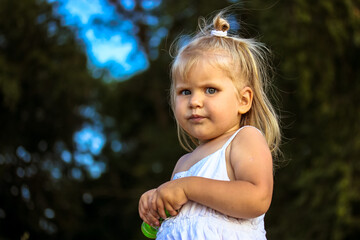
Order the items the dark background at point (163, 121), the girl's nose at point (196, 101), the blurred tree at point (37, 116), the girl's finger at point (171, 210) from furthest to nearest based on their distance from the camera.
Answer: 1. the blurred tree at point (37, 116)
2. the dark background at point (163, 121)
3. the girl's nose at point (196, 101)
4. the girl's finger at point (171, 210)

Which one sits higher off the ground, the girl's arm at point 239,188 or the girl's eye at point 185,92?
the girl's eye at point 185,92

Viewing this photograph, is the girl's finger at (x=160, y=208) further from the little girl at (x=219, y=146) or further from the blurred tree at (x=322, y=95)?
the blurred tree at (x=322, y=95)

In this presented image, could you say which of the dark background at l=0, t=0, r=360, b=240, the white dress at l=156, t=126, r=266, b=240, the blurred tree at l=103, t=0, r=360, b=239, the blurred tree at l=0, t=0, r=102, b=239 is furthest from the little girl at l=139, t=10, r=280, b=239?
the blurred tree at l=0, t=0, r=102, b=239

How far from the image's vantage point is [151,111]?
12.3m

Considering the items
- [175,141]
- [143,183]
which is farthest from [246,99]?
[143,183]

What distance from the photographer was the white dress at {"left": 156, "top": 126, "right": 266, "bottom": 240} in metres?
1.84

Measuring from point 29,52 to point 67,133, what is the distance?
1.99 meters

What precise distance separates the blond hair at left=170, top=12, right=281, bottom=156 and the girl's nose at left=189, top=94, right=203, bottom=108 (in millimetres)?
94

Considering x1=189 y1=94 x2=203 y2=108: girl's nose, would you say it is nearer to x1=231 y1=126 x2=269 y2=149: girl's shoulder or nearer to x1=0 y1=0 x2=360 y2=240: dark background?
x1=231 y1=126 x2=269 y2=149: girl's shoulder

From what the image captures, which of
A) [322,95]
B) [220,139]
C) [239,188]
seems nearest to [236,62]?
[220,139]

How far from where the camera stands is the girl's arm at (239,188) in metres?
1.76

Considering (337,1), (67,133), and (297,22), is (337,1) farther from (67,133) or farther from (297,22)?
(67,133)

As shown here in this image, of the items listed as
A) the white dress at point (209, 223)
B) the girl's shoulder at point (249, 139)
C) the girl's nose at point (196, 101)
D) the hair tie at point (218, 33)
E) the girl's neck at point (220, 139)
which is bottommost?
the white dress at point (209, 223)

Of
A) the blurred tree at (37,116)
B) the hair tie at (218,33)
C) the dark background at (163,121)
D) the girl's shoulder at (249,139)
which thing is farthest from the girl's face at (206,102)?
the blurred tree at (37,116)
